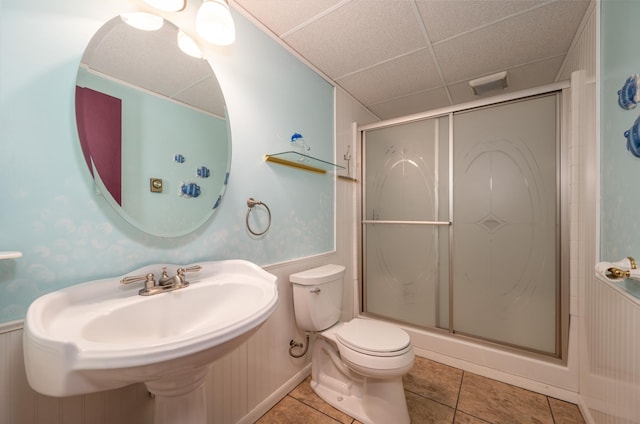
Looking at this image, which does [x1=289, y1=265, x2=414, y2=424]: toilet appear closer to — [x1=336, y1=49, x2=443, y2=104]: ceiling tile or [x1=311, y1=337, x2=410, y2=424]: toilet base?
[x1=311, y1=337, x2=410, y2=424]: toilet base

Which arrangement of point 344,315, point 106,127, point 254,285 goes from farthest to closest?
1. point 344,315
2. point 254,285
3. point 106,127

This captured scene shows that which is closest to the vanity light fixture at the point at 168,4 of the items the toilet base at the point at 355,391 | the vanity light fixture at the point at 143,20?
the vanity light fixture at the point at 143,20

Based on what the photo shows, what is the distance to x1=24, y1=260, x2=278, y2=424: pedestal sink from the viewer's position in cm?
51

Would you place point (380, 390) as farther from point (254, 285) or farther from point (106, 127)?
point (106, 127)

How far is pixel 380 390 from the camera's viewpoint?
51.5 inches

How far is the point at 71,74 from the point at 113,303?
0.75 meters

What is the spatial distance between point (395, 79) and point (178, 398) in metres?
2.30

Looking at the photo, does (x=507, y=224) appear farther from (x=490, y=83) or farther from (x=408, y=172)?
(x=490, y=83)

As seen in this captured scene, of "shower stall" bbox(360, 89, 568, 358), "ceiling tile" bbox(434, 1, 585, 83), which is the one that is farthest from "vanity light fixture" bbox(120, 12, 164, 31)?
"shower stall" bbox(360, 89, 568, 358)

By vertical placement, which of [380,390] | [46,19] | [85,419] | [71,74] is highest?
[46,19]

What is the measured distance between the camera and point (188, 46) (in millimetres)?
1089

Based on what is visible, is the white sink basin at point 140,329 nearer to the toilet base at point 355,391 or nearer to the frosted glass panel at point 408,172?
the toilet base at point 355,391

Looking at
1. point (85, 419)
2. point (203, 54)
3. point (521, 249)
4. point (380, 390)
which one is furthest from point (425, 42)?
point (85, 419)

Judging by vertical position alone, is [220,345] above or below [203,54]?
below
